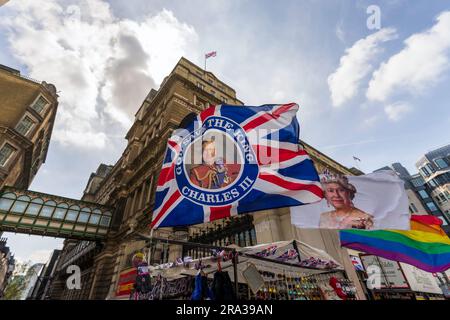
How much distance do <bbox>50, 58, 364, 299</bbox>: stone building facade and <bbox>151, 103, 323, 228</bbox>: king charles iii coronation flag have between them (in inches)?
63.8

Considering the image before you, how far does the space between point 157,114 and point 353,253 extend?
74.8 feet

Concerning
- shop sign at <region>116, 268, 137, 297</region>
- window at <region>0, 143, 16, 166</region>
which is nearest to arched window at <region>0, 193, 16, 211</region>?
shop sign at <region>116, 268, 137, 297</region>

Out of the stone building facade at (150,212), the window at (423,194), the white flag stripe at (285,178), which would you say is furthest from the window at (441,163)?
the white flag stripe at (285,178)

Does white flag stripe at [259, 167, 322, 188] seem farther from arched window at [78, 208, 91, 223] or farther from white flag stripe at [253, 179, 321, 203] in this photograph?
arched window at [78, 208, 91, 223]

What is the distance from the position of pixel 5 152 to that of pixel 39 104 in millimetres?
11035

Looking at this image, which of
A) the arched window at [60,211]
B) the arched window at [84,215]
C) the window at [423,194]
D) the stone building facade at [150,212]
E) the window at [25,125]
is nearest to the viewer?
the stone building facade at [150,212]

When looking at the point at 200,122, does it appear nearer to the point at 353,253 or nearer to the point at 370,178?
the point at 370,178

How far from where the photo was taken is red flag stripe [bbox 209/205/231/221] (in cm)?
522

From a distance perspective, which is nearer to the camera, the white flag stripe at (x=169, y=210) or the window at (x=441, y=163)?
the white flag stripe at (x=169, y=210)

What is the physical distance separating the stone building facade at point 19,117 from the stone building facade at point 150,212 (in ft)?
56.9

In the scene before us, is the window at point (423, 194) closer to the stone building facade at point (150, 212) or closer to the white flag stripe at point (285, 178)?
the stone building facade at point (150, 212)

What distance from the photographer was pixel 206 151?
251 inches

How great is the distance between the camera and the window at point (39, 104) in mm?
35625
